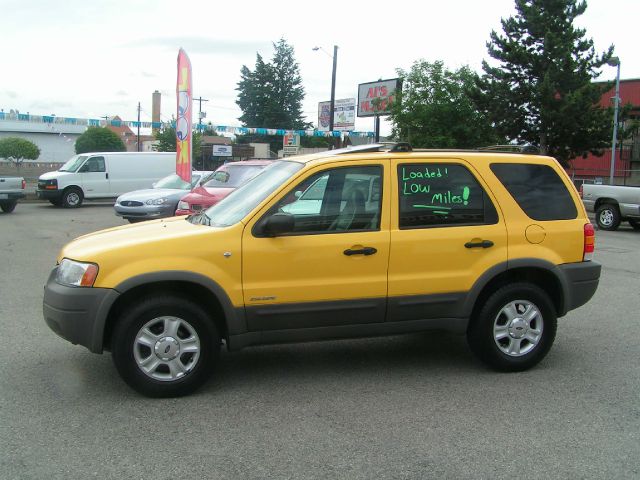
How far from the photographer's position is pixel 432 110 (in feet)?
72.4

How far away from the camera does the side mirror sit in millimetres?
4402

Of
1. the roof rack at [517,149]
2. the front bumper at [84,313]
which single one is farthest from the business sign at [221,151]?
the front bumper at [84,313]

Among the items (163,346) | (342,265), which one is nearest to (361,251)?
(342,265)

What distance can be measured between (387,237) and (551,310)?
1557mm

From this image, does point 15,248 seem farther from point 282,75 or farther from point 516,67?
point 282,75

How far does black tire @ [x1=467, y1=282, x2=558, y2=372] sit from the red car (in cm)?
726

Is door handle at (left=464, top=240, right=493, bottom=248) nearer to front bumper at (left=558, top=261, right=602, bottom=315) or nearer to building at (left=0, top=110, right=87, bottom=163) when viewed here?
front bumper at (left=558, top=261, right=602, bottom=315)

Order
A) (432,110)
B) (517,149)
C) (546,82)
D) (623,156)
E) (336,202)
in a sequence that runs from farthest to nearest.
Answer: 1. (623,156)
2. (546,82)
3. (432,110)
4. (517,149)
5. (336,202)

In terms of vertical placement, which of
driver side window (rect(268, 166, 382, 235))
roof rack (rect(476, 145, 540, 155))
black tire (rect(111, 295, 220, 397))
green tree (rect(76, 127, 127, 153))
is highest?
green tree (rect(76, 127, 127, 153))

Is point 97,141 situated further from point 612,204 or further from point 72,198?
point 612,204

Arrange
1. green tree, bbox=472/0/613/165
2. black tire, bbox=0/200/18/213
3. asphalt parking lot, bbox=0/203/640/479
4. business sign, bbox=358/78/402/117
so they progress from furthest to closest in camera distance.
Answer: business sign, bbox=358/78/402/117
green tree, bbox=472/0/613/165
black tire, bbox=0/200/18/213
asphalt parking lot, bbox=0/203/640/479

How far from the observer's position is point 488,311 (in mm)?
4996

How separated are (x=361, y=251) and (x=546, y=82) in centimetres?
2359

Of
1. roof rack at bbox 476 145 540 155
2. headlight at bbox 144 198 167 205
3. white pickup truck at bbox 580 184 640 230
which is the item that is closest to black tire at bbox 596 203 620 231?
white pickup truck at bbox 580 184 640 230
